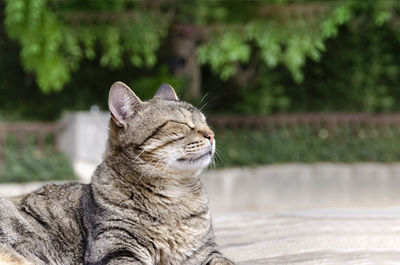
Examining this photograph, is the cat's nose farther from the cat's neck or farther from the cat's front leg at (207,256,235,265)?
the cat's front leg at (207,256,235,265)

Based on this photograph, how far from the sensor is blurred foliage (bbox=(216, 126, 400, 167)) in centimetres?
977

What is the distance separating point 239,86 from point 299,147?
1833 millimetres

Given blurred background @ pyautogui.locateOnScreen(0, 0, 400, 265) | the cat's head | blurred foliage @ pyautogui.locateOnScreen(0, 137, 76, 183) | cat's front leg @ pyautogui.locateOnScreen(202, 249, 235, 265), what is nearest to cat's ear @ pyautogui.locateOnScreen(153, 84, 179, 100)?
the cat's head

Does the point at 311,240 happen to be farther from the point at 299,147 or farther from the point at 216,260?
the point at 299,147

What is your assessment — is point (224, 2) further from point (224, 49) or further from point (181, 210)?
point (181, 210)

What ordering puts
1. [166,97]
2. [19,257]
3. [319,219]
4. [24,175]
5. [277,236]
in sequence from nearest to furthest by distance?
1. [19,257]
2. [166,97]
3. [277,236]
4. [319,219]
5. [24,175]

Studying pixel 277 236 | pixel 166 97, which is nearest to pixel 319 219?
pixel 277 236

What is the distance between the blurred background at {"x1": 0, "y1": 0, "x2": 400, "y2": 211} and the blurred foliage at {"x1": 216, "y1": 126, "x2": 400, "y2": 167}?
0.02m

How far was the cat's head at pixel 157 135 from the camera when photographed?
11.3 feet

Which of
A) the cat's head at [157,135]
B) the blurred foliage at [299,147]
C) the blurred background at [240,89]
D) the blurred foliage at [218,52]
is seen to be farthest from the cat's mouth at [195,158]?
the blurred foliage at [299,147]

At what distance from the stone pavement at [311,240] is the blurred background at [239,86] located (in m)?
3.04

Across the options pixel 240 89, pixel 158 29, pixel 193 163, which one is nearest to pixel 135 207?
pixel 193 163

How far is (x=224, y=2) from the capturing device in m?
9.87

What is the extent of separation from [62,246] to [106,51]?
687 cm
